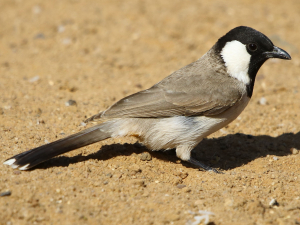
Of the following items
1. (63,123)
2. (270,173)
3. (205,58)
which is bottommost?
(270,173)

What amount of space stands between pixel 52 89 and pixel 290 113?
4823 millimetres

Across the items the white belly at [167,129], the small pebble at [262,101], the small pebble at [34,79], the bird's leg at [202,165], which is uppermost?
the small pebble at [34,79]

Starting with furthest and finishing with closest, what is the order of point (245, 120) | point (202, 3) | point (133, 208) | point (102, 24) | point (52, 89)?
point (202, 3), point (102, 24), point (52, 89), point (245, 120), point (133, 208)

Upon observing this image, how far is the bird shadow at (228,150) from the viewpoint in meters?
5.61

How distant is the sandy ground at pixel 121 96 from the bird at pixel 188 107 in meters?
0.36

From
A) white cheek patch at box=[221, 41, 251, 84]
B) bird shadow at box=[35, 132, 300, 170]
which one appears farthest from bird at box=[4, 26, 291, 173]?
bird shadow at box=[35, 132, 300, 170]

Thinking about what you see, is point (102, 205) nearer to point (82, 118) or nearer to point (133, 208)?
point (133, 208)

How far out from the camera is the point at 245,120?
23.1ft

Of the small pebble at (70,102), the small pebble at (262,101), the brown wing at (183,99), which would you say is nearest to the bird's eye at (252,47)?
the brown wing at (183,99)

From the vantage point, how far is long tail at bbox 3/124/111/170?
467cm

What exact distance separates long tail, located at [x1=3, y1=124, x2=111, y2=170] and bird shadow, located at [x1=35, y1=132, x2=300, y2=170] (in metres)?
0.30

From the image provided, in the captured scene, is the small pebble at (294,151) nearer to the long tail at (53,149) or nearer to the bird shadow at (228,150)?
the bird shadow at (228,150)

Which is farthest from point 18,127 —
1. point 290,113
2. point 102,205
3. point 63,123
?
point 290,113

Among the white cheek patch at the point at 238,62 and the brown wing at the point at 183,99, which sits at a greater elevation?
the white cheek patch at the point at 238,62
